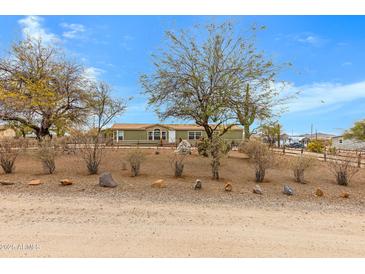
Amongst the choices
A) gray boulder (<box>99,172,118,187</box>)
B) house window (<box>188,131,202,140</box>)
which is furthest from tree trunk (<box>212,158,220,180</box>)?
house window (<box>188,131,202,140</box>)

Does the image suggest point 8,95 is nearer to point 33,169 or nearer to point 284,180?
point 33,169

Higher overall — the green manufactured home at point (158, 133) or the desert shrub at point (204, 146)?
the green manufactured home at point (158, 133)

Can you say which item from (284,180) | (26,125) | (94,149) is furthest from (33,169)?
(284,180)

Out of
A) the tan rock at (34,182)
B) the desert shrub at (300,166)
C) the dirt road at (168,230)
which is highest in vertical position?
the desert shrub at (300,166)

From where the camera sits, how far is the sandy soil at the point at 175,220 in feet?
10.7

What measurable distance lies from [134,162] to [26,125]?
1069cm

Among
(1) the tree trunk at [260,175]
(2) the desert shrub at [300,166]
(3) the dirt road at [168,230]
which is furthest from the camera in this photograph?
(2) the desert shrub at [300,166]

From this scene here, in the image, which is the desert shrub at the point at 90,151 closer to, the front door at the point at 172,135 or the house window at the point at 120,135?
the house window at the point at 120,135

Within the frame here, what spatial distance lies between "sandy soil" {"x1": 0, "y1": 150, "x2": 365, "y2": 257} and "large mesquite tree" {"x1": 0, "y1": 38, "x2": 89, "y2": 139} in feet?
18.7

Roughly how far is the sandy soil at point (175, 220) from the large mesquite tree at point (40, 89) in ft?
18.7

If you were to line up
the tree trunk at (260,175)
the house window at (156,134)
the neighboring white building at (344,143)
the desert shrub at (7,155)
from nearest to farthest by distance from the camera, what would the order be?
the tree trunk at (260,175), the desert shrub at (7,155), the house window at (156,134), the neighboring white building at (344,143)

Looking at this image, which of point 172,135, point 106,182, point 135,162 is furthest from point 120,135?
point 106,182

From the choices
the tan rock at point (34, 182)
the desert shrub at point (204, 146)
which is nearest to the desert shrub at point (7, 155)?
the tan rock at point (34, 182)

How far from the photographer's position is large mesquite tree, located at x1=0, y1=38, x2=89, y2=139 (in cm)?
1193
